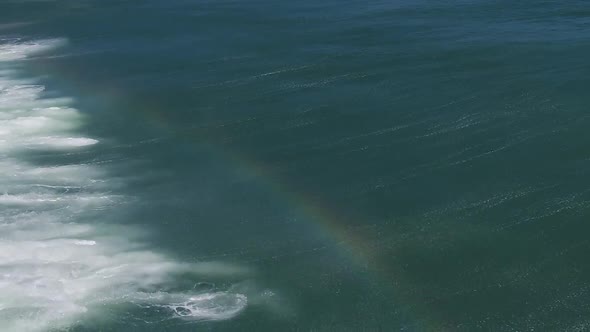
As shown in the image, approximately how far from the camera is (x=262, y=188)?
115 feet

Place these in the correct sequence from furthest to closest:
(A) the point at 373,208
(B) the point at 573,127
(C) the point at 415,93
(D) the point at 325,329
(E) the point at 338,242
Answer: (C) the point at 415,93, (B) the point at 573,127, (A) the point at 373,208, (E) the point at 338,242, (D) the point at 325,329

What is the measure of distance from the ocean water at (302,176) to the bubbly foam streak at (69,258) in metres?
0.09

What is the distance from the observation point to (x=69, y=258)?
29.8 metres

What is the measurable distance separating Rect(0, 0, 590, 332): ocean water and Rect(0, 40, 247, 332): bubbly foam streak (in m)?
0.09

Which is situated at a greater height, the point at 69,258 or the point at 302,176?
the point at 302,176

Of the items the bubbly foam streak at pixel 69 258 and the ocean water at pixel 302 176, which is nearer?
the bubbly foam streak at pixel 69 258

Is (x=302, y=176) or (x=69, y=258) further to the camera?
(x=302, y=176)

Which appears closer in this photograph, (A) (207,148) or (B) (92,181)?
(B) (92,181)

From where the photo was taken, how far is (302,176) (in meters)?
35.7

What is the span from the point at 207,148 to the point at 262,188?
223 inches

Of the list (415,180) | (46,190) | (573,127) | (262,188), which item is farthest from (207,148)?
(573,127)

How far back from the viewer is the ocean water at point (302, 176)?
27172mm

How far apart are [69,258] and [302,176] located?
452 inches

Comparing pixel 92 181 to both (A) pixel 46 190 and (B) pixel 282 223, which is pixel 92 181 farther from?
(B) pixel 282 223
